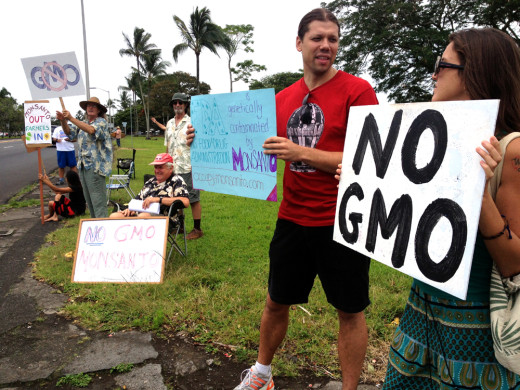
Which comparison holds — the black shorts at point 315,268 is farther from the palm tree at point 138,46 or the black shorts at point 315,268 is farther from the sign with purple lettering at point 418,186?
the palm tree at point 138,46

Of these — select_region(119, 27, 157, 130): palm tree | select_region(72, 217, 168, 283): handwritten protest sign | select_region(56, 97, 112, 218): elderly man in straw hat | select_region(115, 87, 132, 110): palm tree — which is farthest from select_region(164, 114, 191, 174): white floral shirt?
select_region(115, 87, 132, 110): palm tree

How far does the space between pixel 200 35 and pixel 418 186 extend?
31.8 meters

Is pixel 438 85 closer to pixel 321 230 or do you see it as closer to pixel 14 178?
pixel 321 230

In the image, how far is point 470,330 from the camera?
50.6 inches

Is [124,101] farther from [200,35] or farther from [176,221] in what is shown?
[176,221]

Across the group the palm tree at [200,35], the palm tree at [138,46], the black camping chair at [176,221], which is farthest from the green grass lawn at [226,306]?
the palm tree at [138,46]

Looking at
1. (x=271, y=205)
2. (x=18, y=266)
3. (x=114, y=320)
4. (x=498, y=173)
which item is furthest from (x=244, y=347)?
(x=271, y=205)

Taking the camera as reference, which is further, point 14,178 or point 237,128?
point 14,178

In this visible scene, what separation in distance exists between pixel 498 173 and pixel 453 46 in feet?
1.53

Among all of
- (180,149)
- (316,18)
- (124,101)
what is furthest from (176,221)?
(124,101)

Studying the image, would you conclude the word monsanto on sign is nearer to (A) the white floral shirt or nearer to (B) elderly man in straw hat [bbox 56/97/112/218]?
(B) elderly man in straw hat [bbox 56/97/112/218]

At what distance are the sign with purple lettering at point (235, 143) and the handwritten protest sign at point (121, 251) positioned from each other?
1498mm

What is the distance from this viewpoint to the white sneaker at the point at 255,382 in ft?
7.54

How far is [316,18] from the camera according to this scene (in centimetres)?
192
